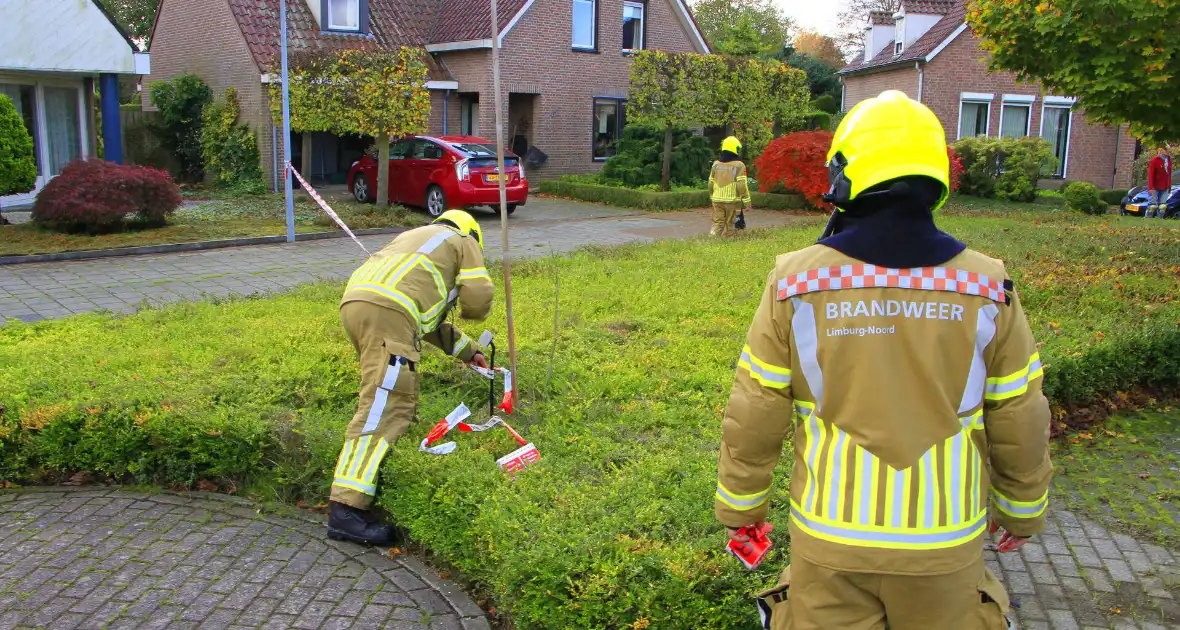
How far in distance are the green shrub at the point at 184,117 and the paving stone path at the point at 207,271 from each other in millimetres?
9203

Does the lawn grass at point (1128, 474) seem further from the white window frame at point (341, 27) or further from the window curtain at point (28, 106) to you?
Answer: the white window frame at point (341, 27)

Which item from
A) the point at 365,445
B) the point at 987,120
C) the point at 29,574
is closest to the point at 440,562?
the point at 365,445

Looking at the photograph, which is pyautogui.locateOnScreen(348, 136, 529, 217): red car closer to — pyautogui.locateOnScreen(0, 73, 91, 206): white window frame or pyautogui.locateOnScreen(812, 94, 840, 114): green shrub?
pyautogui.locateOnScreen(0, 73, 91, 206): white window frame

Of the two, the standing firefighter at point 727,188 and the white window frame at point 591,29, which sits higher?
the white window frame at point 591,29

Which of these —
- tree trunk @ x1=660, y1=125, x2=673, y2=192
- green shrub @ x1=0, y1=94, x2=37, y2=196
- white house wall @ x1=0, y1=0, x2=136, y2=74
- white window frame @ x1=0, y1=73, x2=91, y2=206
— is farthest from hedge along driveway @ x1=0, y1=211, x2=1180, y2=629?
white window frame @ x1=0, y1=73, x2=91, y2=206

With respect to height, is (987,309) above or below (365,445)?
above

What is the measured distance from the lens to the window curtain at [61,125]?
18844 mm

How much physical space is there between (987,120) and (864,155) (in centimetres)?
2862

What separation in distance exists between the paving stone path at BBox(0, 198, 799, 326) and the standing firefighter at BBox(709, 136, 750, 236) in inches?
52.7

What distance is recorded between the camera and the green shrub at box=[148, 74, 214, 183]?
2202 centimetres

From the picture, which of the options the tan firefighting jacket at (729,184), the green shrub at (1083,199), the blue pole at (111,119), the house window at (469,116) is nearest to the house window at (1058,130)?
the green shrub at (1083,199)

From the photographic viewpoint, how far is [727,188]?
14641 millimetres

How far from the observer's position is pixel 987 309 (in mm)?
2449

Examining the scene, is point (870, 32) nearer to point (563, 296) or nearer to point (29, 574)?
point (563, 296)
